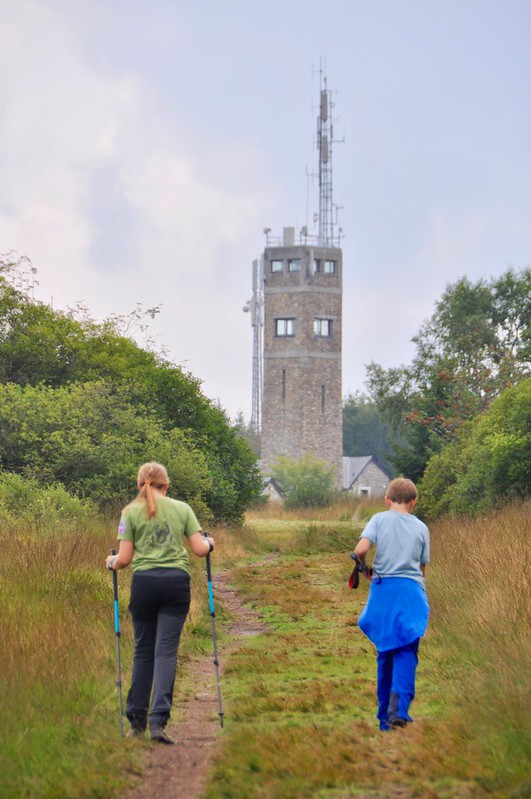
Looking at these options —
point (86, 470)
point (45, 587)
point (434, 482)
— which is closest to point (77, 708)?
point (45, 587)

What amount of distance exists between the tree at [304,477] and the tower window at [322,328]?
8194 millimetres

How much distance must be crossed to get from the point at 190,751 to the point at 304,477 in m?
61.3

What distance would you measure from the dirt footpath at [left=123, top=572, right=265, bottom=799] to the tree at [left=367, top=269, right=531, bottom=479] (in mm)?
34515

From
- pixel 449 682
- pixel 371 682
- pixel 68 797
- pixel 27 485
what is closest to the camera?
pixel 68 797

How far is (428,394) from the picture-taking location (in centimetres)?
4881

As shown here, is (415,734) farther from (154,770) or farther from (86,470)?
(86,470)

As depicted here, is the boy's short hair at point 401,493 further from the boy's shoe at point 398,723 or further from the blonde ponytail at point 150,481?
the blonde ponytail at point 150,481

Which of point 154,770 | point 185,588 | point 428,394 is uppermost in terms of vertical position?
point 428,394

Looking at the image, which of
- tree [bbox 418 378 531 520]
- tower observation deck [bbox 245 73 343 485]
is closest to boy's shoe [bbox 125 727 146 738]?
tree [bbox 418 378 531 520]

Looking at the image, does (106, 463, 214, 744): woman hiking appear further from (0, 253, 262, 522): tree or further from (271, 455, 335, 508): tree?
(271, 455, 335, 508): tree

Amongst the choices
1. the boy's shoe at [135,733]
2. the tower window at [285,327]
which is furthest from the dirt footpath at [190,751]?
the tower window at [285,327]

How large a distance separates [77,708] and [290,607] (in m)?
7.69

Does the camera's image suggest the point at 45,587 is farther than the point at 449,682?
Yes

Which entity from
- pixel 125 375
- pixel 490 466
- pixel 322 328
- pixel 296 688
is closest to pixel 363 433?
pixel 322 328
